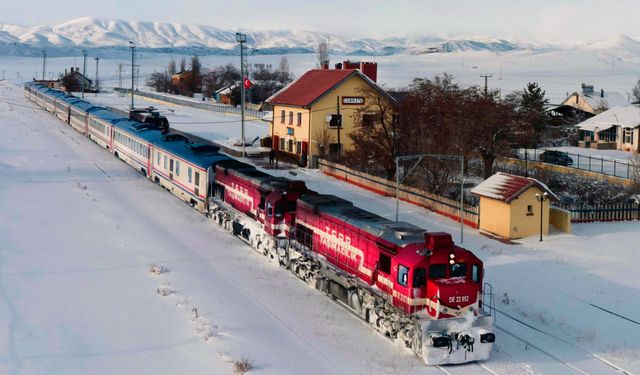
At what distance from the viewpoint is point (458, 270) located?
19.2 metres

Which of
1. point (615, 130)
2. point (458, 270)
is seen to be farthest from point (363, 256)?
point (615, 130)

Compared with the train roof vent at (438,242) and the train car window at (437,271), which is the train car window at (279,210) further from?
the train car window at (437,271)

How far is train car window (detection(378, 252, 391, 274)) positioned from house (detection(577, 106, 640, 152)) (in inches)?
2075

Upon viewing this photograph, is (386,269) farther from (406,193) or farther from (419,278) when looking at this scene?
(406,193)

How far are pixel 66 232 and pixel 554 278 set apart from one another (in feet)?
69.2

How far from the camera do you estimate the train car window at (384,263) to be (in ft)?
66.5

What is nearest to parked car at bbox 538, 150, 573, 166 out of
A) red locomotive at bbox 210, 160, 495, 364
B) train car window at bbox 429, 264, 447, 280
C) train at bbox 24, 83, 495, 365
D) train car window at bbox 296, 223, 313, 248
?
train at bbox 24, 83, 495, 365

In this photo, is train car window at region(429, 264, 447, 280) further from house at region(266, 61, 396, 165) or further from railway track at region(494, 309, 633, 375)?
house at region(266, 61, 396, 165)

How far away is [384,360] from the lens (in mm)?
18859

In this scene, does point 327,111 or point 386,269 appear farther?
point 327,111

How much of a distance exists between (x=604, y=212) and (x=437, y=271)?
21977 mm

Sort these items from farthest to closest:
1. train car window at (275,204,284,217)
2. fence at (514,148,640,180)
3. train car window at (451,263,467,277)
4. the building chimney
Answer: the building chimney < fence at (514,148,640,180) < train car window at (275,204,284,217) < train car window at (451,263,467,277)

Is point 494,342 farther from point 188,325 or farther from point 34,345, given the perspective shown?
point 34,345

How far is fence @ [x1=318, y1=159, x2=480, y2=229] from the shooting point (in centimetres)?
3678
